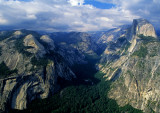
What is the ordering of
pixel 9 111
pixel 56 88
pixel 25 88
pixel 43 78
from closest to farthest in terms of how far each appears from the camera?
pixel 9 111 < pixel 25 88 < pixel 43 78 < pixel 56 88

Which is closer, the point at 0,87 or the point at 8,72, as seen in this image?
the point at 0,87

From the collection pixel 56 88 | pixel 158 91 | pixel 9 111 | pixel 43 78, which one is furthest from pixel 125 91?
pixel 9 111

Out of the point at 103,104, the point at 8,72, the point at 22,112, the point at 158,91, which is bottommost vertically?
the point at 103,104

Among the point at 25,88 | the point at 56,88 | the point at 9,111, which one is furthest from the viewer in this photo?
the point at 56,88

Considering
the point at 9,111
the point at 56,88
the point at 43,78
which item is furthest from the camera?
the point at 56,88

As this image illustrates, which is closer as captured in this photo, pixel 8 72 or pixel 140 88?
pixel 8 72

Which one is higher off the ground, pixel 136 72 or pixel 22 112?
pixel 136 72

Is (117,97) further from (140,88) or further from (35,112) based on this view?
(35,112)

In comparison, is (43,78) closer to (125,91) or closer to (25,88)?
(25,88)

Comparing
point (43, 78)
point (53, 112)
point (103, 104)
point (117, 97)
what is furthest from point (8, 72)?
point (117, 97)
